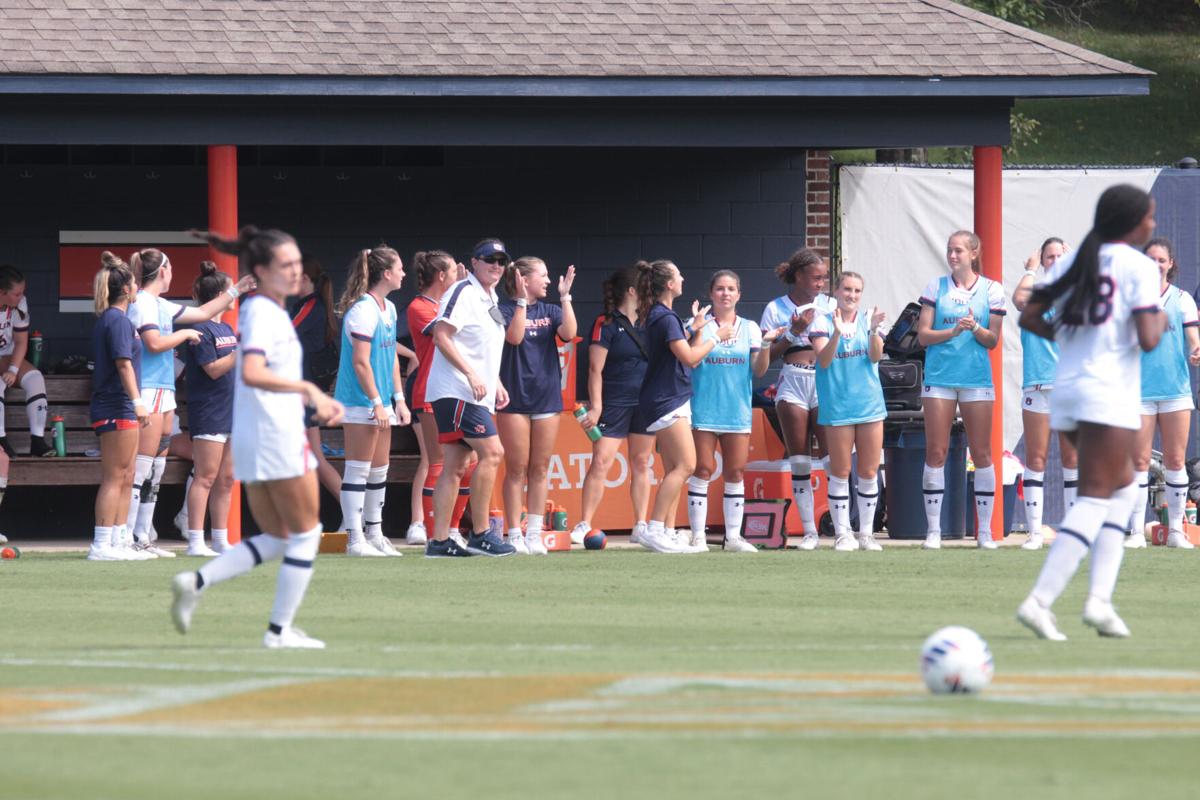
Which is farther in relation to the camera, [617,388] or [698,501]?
[617,388]

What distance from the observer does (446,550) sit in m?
13.2

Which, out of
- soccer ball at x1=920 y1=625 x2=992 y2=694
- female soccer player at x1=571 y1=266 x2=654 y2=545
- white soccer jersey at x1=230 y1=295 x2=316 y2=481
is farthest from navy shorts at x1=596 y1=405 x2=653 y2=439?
soccer ball at x1=920 y1=625 x2=992 y2=694

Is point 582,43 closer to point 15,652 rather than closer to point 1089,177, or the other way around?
point 1089,177

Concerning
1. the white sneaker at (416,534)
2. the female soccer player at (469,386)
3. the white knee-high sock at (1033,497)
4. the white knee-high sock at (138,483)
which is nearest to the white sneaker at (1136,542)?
the white knee-high sock at (1033,497)

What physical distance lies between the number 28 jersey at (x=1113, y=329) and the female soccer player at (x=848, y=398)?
5.68 m

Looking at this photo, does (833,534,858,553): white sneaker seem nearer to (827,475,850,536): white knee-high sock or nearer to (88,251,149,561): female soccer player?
(827,475,850,536): white knee-high sock

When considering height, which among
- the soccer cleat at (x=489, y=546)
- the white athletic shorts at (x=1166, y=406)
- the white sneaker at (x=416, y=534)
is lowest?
the white sneaker at (x=416, y=534)

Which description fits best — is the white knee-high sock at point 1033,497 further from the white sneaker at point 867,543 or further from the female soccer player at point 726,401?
the female soccer player at point 726,401

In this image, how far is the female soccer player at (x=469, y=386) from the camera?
12719 mm

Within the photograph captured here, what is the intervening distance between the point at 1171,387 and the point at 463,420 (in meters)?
4.94

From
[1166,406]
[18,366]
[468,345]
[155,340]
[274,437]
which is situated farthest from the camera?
[18,366]

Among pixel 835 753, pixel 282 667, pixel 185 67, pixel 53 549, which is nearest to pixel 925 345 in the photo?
pixel 185 67

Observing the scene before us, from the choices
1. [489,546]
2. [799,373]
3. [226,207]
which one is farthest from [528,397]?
[226,207]

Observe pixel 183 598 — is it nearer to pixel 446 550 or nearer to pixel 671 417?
pixel 446 550
